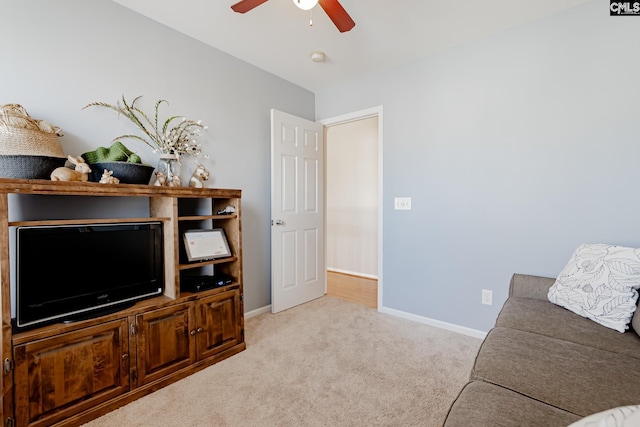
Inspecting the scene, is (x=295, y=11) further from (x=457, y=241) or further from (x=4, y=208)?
(x=457, y=241)

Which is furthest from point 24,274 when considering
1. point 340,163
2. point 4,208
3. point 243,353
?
point 340,163

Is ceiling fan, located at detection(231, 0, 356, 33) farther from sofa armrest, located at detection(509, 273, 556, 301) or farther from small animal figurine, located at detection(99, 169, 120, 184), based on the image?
sofa armrest, located at detection(509, 273, 556, 301)

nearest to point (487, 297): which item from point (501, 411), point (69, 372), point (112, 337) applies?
point (501, 411)

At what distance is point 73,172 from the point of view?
1.63 metres

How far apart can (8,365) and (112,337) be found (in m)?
0.40

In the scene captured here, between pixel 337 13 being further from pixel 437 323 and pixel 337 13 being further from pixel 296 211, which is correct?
pixel 437 323

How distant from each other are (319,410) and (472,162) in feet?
7.22

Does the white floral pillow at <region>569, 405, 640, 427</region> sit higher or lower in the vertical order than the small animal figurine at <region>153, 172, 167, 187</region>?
lower

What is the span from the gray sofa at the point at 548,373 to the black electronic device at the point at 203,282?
1.68 m

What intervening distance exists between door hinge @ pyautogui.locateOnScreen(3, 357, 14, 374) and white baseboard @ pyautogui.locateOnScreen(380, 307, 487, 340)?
2705 millimetres

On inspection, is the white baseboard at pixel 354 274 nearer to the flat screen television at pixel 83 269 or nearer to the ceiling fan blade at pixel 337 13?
the flat screen television at pixel 83 269

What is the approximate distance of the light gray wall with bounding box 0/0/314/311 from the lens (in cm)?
174

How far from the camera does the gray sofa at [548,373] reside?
93 cm

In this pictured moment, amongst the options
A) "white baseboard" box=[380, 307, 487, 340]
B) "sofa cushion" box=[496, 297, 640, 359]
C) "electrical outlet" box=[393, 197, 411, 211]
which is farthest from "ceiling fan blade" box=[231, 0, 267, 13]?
"white baseboard" box=[380, 307, 487, 340]
